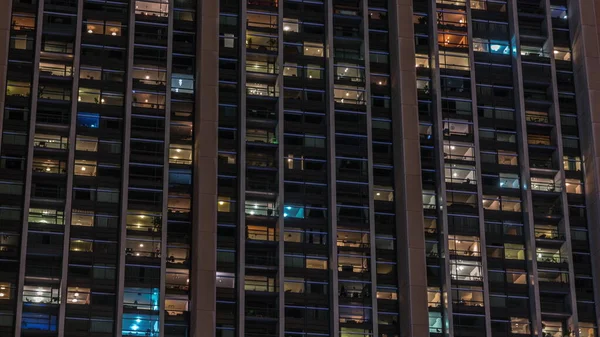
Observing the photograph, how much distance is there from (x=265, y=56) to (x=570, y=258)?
117ft

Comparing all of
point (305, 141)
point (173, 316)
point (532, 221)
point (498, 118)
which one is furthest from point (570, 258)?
point (173, 316)

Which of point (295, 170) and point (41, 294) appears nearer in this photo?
point (41, 294)

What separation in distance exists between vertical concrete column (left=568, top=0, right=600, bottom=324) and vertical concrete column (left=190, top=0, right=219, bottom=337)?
3723 cm

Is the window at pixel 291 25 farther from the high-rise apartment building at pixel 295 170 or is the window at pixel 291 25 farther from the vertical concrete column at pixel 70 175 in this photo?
the vertical concrete column at pixel 70 175

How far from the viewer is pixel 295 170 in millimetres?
142750

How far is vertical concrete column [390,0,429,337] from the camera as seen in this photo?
13725cm

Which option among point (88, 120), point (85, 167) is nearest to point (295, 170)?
point (85, 167)

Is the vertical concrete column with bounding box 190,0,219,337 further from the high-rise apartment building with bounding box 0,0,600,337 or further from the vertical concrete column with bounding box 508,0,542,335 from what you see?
the vertical concrete column with bounding box 508,0,542,335

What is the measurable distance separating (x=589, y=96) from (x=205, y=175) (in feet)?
131

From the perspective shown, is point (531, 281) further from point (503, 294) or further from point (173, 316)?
point (173, 316)

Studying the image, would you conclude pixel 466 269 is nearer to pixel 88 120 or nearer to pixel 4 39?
pixel 88 120

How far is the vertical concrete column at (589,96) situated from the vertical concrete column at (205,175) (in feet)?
122

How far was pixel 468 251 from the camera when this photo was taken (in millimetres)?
142500

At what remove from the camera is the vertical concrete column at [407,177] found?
13725 centimetres
